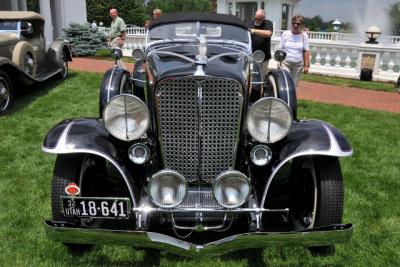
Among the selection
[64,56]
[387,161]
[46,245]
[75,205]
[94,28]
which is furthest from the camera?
[94,28]

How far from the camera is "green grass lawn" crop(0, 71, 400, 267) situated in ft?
9.05

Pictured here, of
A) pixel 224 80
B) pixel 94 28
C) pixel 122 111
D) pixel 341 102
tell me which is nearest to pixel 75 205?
pixel 122 111

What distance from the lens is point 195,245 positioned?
2.15 meters

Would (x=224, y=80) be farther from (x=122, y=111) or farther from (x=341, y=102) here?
(x=341, y=102)

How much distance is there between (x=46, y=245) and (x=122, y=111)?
1324mm

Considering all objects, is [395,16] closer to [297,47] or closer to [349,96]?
[349,96]

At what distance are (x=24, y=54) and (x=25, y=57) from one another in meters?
0.17

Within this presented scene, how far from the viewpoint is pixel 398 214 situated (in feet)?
11.4

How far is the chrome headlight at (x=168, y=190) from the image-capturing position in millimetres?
2340

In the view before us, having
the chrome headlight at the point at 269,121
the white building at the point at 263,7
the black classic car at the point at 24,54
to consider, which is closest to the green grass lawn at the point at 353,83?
the black classic car at the point at 24,54

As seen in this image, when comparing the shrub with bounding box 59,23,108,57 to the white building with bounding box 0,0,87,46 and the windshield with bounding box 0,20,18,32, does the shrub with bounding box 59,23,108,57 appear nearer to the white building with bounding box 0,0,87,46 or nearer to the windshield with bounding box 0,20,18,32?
the white building with bounding box 0,0,87,46

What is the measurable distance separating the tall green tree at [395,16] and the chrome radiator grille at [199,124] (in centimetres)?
6128

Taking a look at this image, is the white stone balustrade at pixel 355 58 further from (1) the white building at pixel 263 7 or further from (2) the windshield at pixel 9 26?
(1) the white building at pixel 263 7

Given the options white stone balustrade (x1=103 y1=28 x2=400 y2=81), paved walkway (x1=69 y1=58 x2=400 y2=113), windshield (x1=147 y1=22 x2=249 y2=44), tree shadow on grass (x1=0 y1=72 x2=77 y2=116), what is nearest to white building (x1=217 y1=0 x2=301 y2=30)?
white stone balustrade (x1=103 y1=28 x2=400 y2=81)
